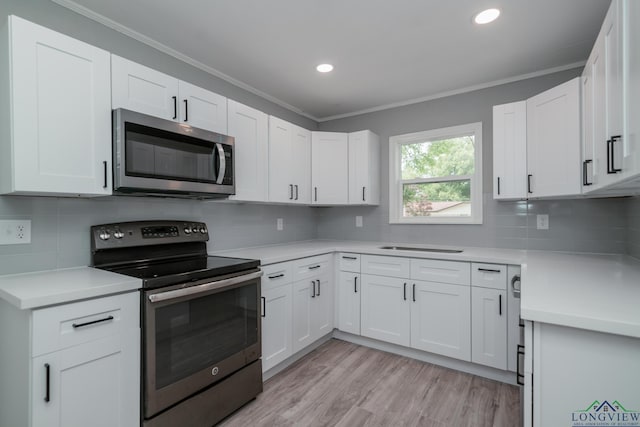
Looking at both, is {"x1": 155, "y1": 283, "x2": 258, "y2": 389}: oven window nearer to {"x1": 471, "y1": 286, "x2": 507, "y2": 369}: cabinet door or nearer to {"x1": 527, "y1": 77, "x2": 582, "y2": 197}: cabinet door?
{"x1": 471, "y1": 286, "x2": 507, "y2": 369}: cabinet door

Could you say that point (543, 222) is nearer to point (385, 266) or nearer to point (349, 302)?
point (385, 266)

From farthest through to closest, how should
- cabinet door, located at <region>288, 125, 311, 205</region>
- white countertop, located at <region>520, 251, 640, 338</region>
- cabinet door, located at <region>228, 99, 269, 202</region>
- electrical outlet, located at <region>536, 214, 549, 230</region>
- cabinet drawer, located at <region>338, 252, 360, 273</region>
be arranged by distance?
cabinet door, located at <region>288, 125, 311, 205</region> → cabinet drawer, located at <region>338, 252, 360, 273</region> → electrical outlet, located at <region>536, 214, 549, 230</region> → cabinet door, located at <region>228, 99, 269, 202</region> → white countertop, located at <region>520, 251, 640, 338</region>

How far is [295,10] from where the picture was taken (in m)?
1.95

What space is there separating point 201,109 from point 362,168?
181 centimetres

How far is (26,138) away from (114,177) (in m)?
0.38

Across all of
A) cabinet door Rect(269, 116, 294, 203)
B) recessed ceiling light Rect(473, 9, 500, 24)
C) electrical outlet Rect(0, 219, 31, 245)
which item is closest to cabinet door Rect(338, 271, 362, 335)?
cabinet door Rect(269, 116, 294, 203)

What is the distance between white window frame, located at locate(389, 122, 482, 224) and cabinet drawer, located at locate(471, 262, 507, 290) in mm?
774

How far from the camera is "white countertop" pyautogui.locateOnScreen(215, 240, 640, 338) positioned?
0.94 meters

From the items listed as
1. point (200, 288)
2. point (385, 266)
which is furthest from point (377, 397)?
point (200, 288)

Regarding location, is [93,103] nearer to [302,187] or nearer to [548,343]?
[302,187]

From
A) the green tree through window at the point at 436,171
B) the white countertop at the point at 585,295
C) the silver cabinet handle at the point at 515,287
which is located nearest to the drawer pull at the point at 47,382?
the white countertop at the point at 585,295

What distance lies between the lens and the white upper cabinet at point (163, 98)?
5.82ft

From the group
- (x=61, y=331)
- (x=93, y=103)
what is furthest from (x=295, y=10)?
(x=61, y=331)

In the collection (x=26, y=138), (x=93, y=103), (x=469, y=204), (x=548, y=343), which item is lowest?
(x=548, y=343)
